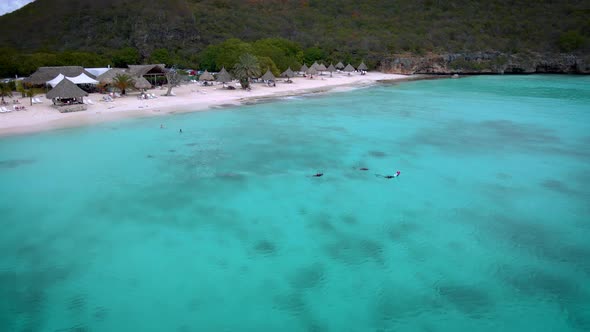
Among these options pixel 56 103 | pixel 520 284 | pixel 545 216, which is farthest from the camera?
pixel 56 103

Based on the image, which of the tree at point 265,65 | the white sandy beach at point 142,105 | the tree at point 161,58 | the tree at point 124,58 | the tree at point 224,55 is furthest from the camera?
the tree at point 161,58

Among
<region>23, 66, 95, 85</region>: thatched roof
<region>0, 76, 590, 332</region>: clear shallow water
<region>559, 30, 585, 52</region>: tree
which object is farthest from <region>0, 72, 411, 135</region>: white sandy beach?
<region>559, 30, 585, 52</region>: tree

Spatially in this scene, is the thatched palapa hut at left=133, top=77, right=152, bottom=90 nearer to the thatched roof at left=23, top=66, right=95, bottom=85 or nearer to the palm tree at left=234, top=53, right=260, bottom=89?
the thatched roof at left=23, top=66, right=95, bottom=85

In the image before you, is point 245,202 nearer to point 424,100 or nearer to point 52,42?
point 424,100

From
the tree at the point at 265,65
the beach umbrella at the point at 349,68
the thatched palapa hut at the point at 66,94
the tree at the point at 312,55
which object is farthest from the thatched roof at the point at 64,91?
the tree at the point at 312,55

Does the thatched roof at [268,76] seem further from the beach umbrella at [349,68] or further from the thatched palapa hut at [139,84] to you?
the beach umbrella at [349,68]

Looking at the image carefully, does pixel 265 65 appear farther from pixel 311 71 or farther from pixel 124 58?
pixel 124 58

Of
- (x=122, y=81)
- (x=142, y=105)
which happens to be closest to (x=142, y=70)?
(x=122, y=81)

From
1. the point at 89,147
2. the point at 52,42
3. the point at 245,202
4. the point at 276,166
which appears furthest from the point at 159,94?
the point at 52,42
